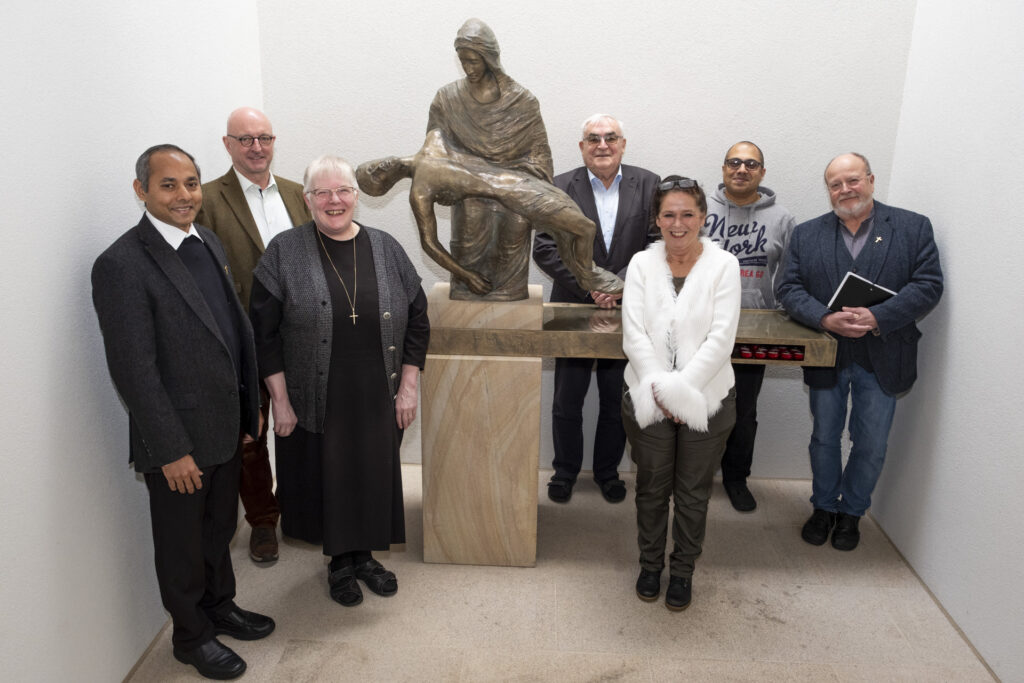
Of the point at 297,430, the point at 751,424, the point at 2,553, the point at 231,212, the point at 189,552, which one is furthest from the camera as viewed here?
the point at 751,424

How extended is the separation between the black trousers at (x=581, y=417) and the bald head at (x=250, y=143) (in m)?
1.63

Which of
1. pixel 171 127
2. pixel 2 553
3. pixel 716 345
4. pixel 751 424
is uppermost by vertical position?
pixel 171 127

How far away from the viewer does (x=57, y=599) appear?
2.18 metres

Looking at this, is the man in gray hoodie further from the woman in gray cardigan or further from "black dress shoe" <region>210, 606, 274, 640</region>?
"black dress shoe" <region>210, 606, 274, 640</region>

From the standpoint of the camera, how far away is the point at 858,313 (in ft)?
9.87

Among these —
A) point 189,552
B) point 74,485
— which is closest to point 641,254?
point 189,552

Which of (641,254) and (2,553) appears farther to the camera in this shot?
(641,254)

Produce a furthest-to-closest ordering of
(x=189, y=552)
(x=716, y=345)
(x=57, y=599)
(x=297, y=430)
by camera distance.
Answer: (x=297, y=430) < (x=716, y=345) < (x=189, y=552) < (x=57, y=599)

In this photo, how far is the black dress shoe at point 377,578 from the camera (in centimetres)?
298

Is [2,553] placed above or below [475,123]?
below

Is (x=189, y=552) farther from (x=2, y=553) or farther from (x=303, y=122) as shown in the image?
(x=303, y=122)

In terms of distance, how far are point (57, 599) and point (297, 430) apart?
0.88 metres

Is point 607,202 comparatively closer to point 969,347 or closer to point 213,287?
point 969,347

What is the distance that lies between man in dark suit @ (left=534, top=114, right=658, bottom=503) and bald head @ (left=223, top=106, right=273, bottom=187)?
1.21 metres
